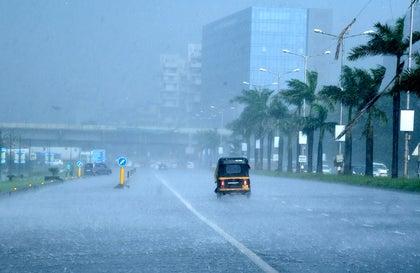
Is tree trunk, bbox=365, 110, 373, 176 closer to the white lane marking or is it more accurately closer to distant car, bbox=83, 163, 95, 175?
the white lane marking

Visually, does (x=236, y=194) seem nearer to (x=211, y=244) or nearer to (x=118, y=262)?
(x=211, y=244)

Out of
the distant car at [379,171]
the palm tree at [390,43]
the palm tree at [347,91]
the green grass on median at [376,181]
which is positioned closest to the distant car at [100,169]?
the distant car at [379,171]

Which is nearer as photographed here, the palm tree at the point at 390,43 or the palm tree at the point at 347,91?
the palm tree at the point at 390,43

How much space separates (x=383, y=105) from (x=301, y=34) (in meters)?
103

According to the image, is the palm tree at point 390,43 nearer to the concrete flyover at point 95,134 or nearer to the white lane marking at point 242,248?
the white lane marking at point 242,248

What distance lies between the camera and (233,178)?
3634cm

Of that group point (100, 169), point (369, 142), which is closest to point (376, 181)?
point (369, 142)

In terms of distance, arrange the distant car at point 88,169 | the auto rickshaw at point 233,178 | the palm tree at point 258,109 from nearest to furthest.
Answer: the auto rickshaw at point 233,178 < the distant car at point 88,169 < the palm tree at point 258,109

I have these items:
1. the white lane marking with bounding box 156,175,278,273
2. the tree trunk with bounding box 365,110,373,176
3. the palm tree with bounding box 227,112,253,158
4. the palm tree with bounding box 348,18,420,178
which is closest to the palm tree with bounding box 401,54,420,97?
the palm tree with bounding box 348,18,420,178

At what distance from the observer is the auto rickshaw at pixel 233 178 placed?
3600 centimetres

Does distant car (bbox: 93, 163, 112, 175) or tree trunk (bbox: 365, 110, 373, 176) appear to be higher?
tree trunk (bbox: 365, 110, 373, 176)

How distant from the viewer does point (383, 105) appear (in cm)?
9325

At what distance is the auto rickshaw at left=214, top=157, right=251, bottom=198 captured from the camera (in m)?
36.0

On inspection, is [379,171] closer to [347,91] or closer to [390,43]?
[347,91]
